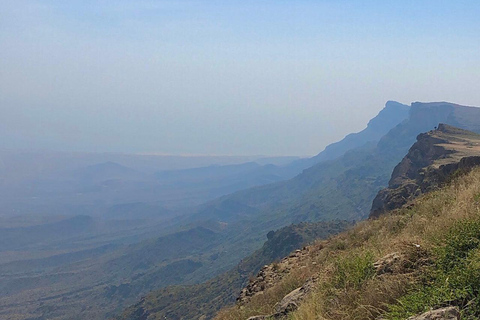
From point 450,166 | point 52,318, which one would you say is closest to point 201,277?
point 52,318

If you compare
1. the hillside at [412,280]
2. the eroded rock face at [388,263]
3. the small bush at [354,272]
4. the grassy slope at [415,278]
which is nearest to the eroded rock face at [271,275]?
the hillside at [412,280]

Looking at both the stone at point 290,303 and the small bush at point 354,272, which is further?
the stone at point 290,303

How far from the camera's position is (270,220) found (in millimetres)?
158875

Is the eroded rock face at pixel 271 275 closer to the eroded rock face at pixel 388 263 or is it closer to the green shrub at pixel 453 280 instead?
the eroded rock face at pixel 388 263

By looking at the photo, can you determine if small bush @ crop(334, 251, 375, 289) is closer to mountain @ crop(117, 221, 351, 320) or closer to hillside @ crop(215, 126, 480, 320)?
hillside @ crop(215, 126, 480, 320)

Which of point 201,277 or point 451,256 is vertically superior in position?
point 451,256

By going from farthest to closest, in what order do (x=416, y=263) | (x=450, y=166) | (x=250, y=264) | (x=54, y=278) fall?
(x=54, y=278), (x=250, y=264), (x=450, y=166), (x=416, y=263)

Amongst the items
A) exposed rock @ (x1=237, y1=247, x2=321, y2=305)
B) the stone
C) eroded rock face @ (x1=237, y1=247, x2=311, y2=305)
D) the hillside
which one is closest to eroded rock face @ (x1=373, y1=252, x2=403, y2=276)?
the hillside

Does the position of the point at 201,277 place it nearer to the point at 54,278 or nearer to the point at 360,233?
the point at 54,278

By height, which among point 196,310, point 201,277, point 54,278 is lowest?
point 54,278

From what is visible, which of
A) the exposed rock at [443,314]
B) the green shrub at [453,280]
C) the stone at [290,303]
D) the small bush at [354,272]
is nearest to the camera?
the exposed rock at [443,314]

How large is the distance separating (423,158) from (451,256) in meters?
56.3

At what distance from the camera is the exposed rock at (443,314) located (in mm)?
3631

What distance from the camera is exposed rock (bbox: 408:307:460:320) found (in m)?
3.63
